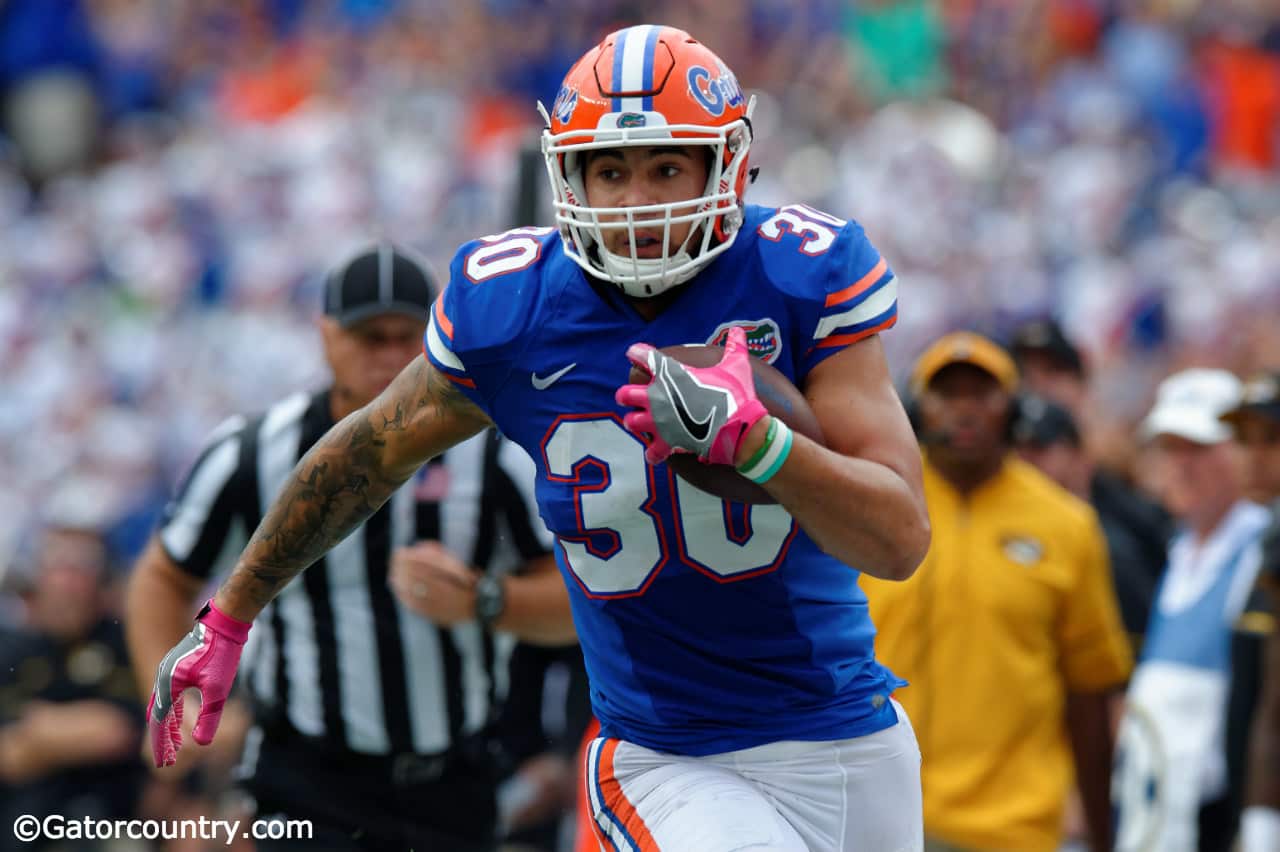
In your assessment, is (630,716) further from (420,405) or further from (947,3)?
(947,3)

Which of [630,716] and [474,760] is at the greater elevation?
[630,716]

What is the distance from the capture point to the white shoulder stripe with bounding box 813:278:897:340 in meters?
2.98

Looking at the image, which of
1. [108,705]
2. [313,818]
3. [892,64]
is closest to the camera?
[313,818]

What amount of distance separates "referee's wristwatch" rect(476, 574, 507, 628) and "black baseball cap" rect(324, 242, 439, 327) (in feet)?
2.12

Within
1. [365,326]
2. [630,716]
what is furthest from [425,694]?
[630,716]

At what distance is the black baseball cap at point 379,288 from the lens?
4.52m

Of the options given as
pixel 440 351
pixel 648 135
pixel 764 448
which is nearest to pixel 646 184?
pixel 648 135

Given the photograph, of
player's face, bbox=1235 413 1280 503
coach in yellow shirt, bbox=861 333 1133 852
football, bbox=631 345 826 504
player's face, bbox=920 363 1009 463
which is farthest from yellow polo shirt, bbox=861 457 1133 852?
football, bbox=631 345 826 504

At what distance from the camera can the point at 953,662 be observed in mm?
5102

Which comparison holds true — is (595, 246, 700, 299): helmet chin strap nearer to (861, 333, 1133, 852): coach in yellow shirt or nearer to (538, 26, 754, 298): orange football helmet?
(538, 26, 754, 298): orange football helmet

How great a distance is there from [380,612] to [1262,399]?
2.31 meters

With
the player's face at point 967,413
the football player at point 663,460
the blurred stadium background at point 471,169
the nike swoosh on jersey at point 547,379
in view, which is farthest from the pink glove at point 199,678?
the blurred stadium background at point 471,169

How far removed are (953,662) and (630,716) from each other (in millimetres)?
2016

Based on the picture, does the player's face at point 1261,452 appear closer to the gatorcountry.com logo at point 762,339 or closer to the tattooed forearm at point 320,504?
the gatorcountry.com logo at point 762,339
